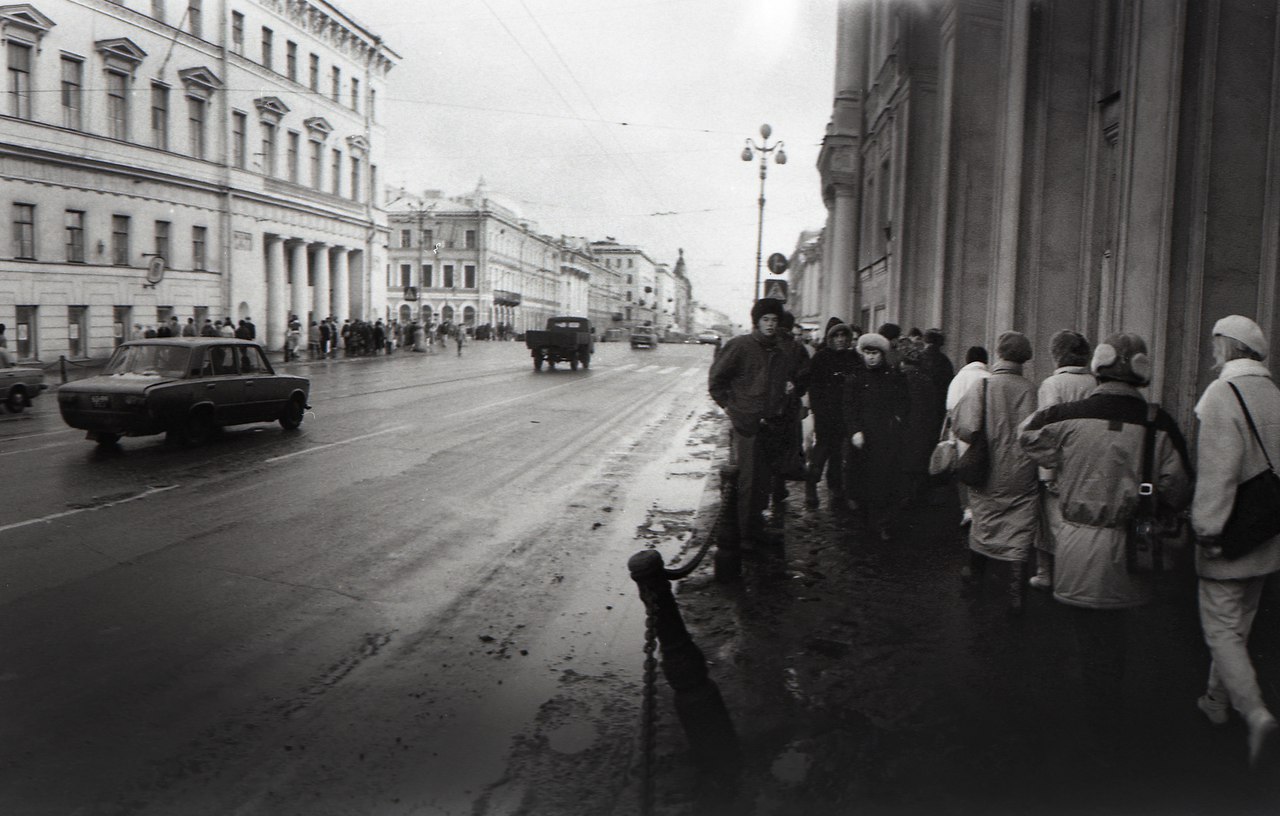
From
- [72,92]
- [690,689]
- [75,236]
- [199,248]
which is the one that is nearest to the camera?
[690,689]

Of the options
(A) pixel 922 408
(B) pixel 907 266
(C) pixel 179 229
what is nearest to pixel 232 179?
(C) pixel 179 229

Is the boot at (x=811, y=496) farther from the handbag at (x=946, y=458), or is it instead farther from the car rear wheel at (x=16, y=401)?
the car rear wheel at (x=16, y=401)

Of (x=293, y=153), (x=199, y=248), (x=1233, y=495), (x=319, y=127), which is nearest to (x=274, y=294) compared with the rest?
(x=199, y=248)

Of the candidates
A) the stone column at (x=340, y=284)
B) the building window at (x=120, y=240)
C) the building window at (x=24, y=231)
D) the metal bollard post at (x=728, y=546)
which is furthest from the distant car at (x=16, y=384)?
the stone column at (x=340, y=284)

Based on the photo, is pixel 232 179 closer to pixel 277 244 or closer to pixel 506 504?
pixel 277 244

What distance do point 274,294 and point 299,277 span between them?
3520 mm

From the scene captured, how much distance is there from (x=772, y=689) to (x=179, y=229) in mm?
38532

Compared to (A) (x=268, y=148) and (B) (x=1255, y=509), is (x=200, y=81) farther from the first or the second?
(B) (x=1255, y=509)

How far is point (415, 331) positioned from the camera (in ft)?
169

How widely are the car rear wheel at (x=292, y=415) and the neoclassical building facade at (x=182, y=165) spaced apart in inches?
620

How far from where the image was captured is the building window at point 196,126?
124ft

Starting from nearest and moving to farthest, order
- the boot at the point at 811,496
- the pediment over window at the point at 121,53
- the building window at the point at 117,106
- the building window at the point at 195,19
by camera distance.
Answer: the boot at the point at 811,496 → the pediment over window at the point at 121,53 → the building window at the point at 117,106 → the building window at the point at 195,19

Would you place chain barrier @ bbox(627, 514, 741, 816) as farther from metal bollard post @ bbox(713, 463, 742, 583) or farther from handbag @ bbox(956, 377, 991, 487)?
metal bollard post @ bbox(713, 463, 742, 583)

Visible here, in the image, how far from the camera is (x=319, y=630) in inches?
207
